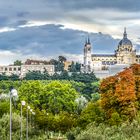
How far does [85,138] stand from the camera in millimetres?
32188

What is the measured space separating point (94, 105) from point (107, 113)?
160 inches

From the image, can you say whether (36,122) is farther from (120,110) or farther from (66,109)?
(66,109)

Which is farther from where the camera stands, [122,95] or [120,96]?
[120,96]

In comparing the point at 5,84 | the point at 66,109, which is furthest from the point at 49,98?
the point at 5,84

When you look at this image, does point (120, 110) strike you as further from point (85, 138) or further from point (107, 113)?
point (85, 138)

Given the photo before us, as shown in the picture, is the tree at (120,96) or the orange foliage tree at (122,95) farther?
the orange foliage tree at (122,95)

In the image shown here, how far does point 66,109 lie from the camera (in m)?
71.6

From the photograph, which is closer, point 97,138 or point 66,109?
point 97,138

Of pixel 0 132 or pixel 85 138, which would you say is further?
pixel 0 132

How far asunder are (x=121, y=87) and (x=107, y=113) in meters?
2.18

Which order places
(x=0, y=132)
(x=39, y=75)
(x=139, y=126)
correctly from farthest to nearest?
(x=39, y=75)
(x=0, y=132)
(x=139, y=126)

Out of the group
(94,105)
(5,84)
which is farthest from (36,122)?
(5,84)

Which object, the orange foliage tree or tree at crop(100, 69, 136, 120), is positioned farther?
the orange foliage tree

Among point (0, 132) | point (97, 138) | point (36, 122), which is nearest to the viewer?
point (97, 138)
